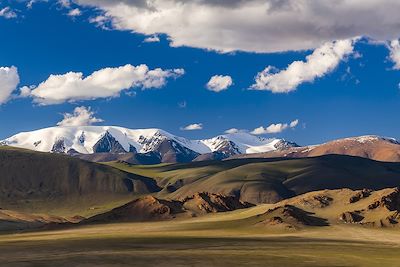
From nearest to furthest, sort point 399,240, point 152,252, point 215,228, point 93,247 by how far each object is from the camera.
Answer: point 152,252, point 93,247, point 399,240, point 215,228

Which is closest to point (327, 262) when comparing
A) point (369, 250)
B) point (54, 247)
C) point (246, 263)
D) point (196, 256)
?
point (246, 263)

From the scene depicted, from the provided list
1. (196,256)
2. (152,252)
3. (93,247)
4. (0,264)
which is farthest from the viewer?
(93,247)

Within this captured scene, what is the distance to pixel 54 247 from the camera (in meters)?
123

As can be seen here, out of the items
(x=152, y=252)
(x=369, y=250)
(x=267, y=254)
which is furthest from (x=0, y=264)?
(x=369, y=250)

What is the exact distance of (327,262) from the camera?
9644 cm

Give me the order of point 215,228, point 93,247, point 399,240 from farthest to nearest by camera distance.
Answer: point 215,228, point 399,240, point 93,247

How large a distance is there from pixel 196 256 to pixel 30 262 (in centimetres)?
2682

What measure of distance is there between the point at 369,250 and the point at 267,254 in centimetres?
2553

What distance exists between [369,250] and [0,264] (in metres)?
69.4

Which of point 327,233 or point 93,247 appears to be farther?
point 327,233

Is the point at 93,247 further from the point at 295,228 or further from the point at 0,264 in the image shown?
the point at 295,228

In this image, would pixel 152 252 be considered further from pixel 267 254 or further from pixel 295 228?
pixel 295 228

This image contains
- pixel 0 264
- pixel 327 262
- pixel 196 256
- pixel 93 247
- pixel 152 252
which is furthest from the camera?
pixel 93 247

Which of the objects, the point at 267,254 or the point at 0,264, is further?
the point at 267,254
